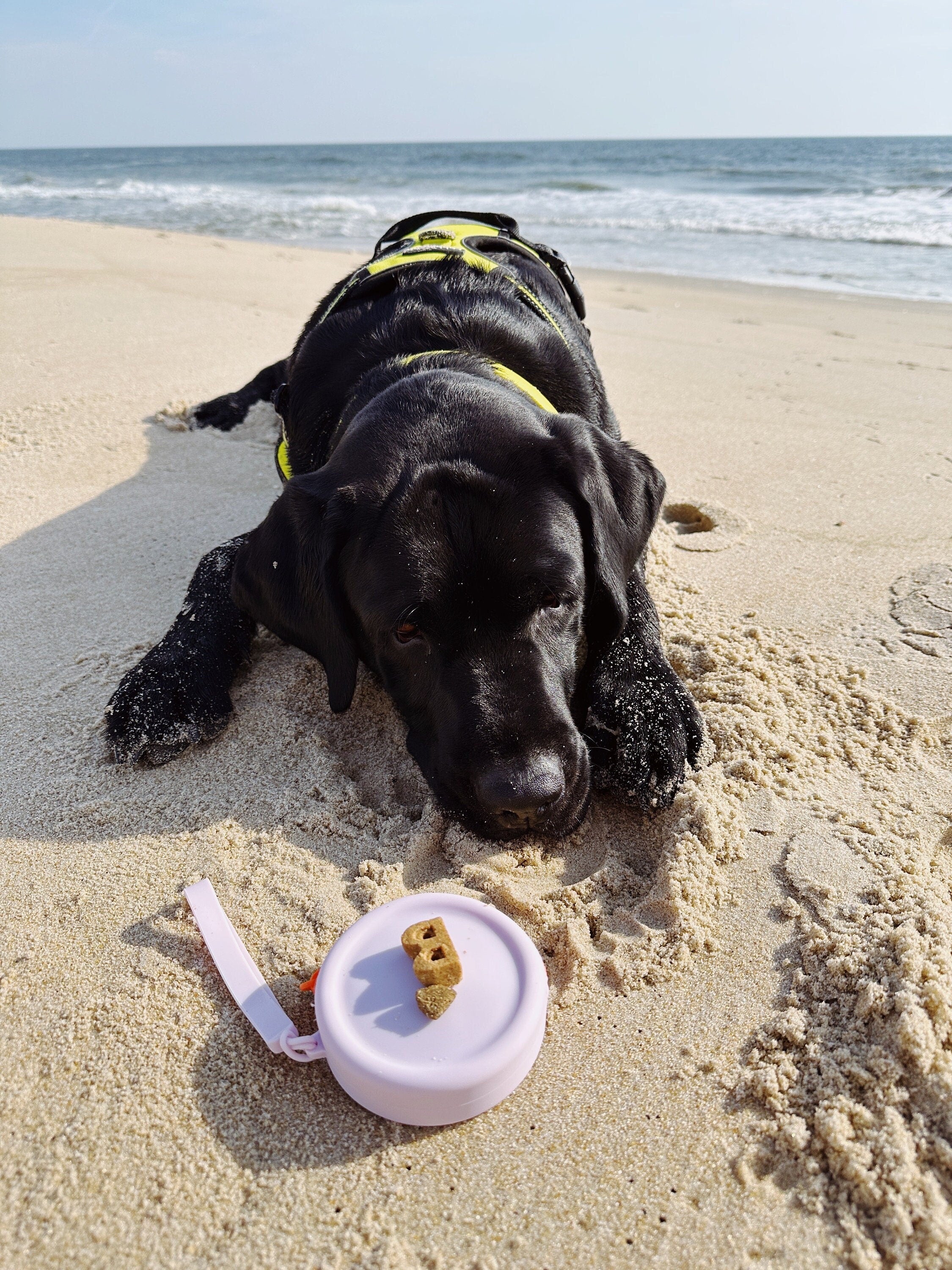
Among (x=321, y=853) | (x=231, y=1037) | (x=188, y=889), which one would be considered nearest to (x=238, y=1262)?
(x=231, y=1037)

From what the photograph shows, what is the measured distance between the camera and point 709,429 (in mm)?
5074

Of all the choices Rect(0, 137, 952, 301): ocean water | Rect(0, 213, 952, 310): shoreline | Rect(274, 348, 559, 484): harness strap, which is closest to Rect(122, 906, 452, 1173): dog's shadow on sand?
Rect(274, 348, 559, 484): harness strap

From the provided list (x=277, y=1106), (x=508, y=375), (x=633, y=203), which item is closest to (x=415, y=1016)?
(x=277, y=1106)

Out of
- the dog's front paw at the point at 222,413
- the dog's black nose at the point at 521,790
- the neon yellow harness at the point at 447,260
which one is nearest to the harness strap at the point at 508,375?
the neon yellow harness at the point at 447,260

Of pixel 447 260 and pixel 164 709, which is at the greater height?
pixel 447 260

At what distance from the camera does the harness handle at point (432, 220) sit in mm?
4609

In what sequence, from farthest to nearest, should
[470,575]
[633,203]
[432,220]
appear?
1. [633,203]
2. [432,220]
3. [470,575]

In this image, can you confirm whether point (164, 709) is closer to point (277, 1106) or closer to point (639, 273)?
point (277, 1106)

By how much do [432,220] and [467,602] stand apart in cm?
328

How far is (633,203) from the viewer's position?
22297 millimetres

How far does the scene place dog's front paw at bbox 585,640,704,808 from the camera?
229 centimetres

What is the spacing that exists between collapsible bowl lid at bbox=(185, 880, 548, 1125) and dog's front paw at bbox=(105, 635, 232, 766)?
0.81 meters

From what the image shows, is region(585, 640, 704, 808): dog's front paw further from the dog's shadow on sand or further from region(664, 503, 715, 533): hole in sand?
region(664, 503, 715, 533): hole in sand

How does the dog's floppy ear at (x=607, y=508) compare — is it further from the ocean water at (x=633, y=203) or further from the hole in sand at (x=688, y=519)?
the ocean water at (x=633, y=203)
